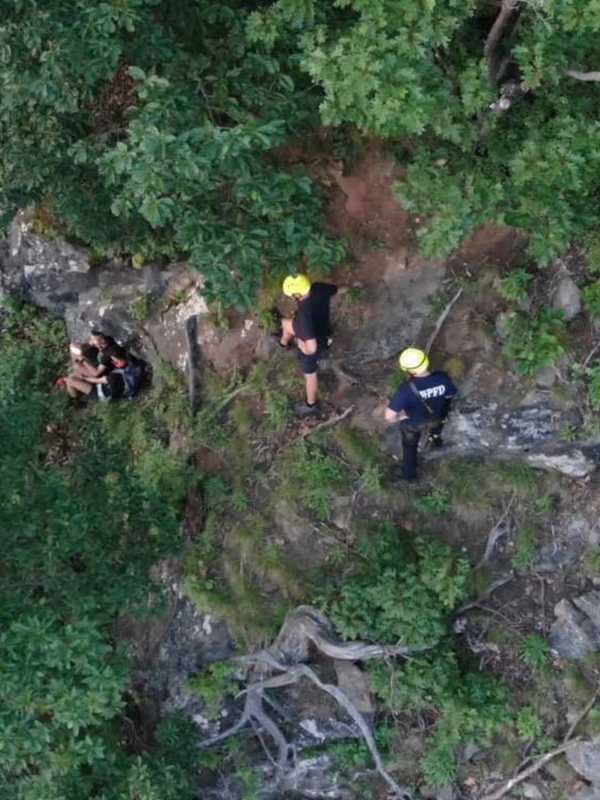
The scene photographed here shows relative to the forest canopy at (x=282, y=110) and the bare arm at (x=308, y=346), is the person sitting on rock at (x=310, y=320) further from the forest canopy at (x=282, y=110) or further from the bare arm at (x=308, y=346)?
the forest canopy at (x=282, y=110)

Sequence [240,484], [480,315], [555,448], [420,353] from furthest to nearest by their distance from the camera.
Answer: [240,484]
[480,315]
[555,448]
[420,353]

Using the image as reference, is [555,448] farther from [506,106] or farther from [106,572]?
[106,572]

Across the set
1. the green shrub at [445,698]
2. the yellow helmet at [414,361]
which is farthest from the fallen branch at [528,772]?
the yellow helmet at [414,361]

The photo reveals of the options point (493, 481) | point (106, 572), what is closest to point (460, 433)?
point (493, 481)

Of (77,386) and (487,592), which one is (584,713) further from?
(77,386)

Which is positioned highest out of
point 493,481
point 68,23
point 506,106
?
point 68,23

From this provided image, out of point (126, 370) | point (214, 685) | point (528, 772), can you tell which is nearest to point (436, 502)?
point (528, 772)
